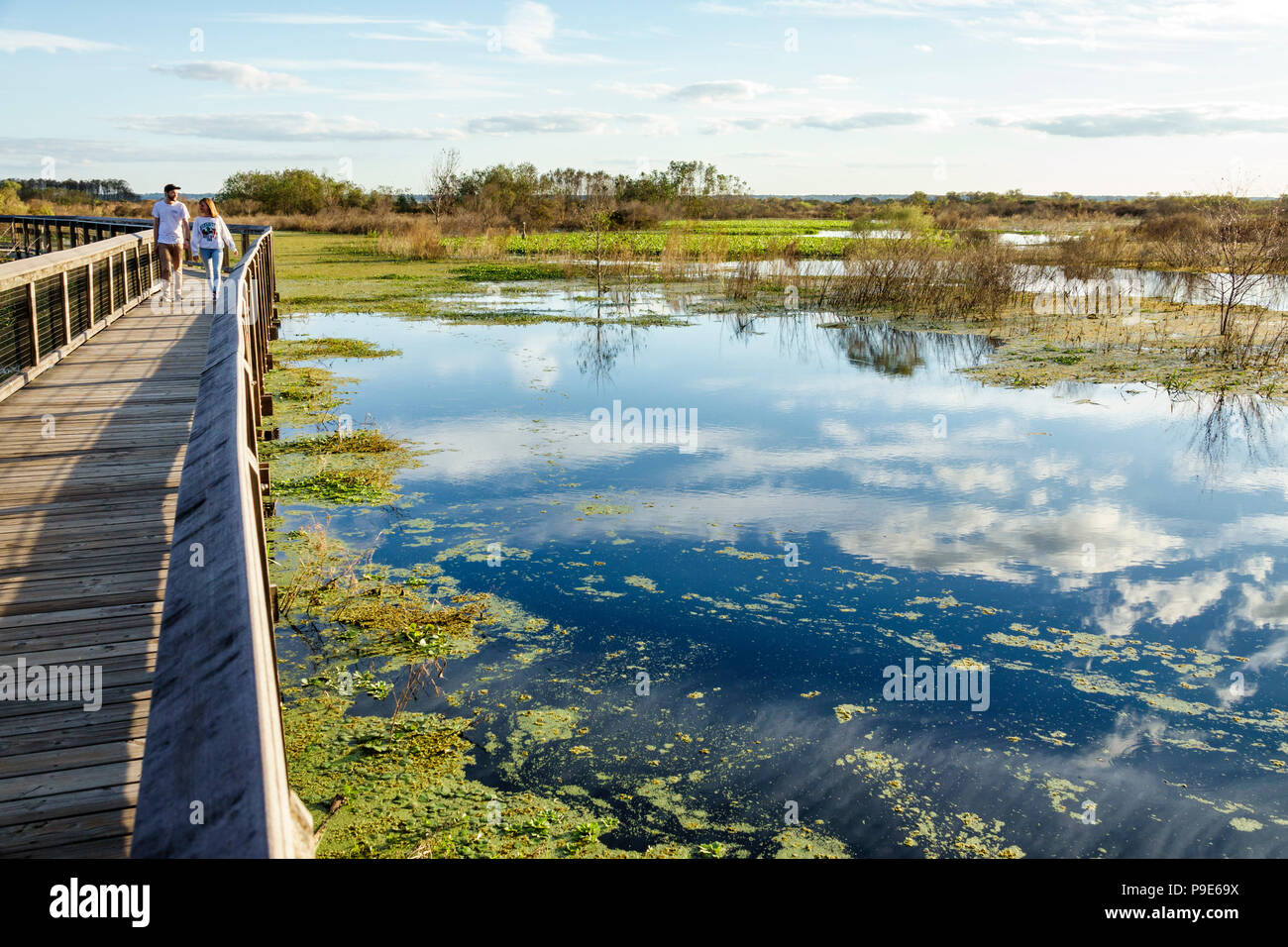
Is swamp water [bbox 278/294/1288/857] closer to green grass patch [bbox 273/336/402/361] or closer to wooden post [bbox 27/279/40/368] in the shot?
wooden post [bbox 27/279/40/368]

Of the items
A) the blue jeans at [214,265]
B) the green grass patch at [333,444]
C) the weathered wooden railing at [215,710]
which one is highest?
the blue jeans at [214,265]

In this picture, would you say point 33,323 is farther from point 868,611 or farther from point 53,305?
point 868,611

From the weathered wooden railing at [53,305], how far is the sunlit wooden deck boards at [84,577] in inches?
10.8

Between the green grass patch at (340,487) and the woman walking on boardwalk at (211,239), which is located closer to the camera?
the green grass patch at (340,487)

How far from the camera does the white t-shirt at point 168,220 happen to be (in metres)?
14.0

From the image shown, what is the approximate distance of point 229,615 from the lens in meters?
2.00

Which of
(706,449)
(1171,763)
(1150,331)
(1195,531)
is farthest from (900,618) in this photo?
(1150,331)

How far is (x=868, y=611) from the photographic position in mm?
7055

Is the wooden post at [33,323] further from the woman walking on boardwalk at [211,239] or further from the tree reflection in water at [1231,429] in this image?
the tree reflection in water at [1231,429]

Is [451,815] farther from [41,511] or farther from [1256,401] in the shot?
[1256,401]

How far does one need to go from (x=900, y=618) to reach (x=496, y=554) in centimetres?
335

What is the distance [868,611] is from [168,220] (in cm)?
1221

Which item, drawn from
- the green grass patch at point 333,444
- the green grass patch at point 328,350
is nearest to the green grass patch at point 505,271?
the green grass patch at point 328,350

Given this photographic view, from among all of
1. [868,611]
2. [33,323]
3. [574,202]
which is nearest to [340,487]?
[33,323]
